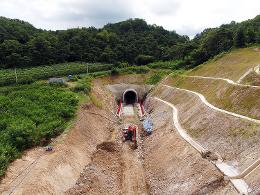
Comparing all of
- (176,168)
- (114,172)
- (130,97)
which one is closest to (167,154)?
(176,168)

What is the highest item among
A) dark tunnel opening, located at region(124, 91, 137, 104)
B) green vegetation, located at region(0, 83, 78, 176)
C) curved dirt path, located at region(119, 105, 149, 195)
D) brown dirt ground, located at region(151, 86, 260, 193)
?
brown dirt ground, located at region(151, 86, 260, 193)

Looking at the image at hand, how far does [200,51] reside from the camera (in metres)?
86.6

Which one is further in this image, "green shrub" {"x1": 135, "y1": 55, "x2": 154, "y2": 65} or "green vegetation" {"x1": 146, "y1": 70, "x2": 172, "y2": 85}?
"green shrub" {"x1": 135, "y1": 55, "x2": 154, "y2": 65}

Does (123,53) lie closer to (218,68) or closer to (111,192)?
(218,68)

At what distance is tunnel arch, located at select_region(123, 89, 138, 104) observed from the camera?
269 ft

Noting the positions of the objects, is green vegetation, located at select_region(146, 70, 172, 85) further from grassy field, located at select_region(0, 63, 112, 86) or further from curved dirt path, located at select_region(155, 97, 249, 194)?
curved dirt path, located at select_region(155, 97, 249, 194)

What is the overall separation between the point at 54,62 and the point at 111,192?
75244 millimetres

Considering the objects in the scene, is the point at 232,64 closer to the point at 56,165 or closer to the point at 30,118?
the point at 30,118

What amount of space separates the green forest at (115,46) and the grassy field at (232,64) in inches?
263

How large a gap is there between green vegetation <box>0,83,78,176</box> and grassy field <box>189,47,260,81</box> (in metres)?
24.5

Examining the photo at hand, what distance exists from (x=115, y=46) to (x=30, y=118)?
2989 inches

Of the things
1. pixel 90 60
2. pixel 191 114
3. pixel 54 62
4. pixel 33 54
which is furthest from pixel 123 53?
pixel 191 114

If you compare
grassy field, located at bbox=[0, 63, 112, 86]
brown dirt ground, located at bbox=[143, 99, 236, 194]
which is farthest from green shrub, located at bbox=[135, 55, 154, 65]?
brown dirt ground, located at bbox=[143, 99, 236, 194]

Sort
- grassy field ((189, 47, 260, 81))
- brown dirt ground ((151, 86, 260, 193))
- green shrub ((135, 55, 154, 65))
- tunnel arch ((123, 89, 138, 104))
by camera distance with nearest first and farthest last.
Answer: brown dirt ground ((151, 86, 260, 193)) < grassy field ((189, 47, 260, 81)) < tunnel arch ((123, 89, 138, 104)) < green shrub ((135, 55, 154, 65))
